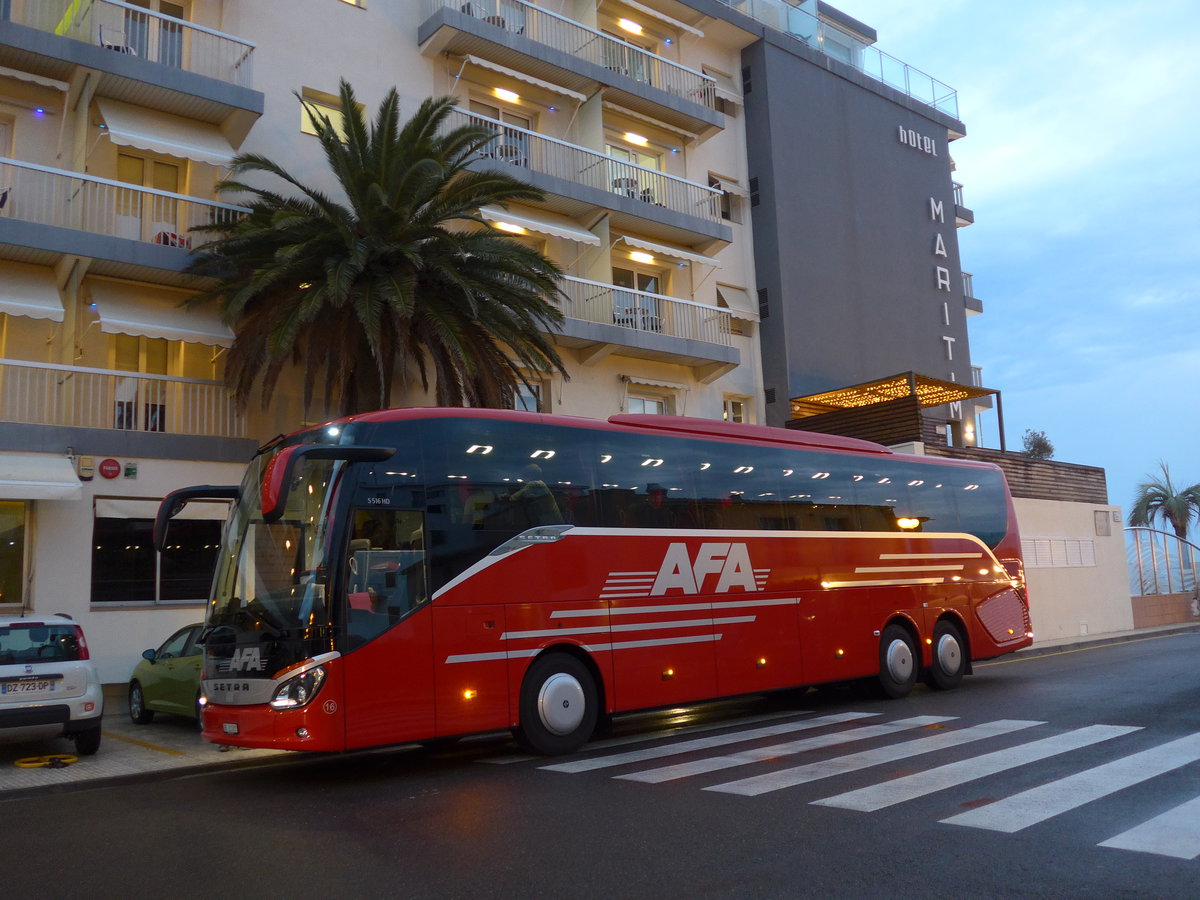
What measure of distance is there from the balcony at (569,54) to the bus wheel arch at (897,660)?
15168mm

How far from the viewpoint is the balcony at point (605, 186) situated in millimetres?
22469

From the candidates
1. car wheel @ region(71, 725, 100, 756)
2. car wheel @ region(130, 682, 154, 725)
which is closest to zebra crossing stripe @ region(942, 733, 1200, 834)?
car wheel @ region(71, 725, 100, 756)

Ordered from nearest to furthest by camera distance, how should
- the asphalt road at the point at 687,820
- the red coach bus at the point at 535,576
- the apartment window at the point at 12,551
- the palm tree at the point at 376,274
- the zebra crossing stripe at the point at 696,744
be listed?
the asphalt road at the point at 687,820
the red coach bus at the point at 535,576
the zebra crossing stripe at the point at 696,744
the apartment window at the point at 12,551
the palm tree at the point at 376,274

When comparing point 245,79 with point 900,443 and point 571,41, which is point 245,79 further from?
point 900,443

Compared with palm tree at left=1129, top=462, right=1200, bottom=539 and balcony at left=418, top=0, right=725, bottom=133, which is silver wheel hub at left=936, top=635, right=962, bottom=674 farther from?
palm tree at left=1129, top=462, right=1200, bottom=539

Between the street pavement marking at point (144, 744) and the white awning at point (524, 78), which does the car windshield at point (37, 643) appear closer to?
the street pavement marking at point (144, 744)

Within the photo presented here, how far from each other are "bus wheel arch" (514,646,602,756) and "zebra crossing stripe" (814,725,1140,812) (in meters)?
3.91

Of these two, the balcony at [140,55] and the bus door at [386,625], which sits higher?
the balcony at [140,55]

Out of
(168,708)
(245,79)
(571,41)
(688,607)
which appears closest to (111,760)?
(168,708)

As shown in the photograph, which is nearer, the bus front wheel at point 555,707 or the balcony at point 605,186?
the bus front wheel at point 555,707

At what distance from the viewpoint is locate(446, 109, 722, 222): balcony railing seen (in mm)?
22500

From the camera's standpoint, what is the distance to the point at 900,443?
24766mm

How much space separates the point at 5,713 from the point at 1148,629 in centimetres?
3078

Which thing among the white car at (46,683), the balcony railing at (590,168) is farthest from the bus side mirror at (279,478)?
the balcony railing at (590,168)
